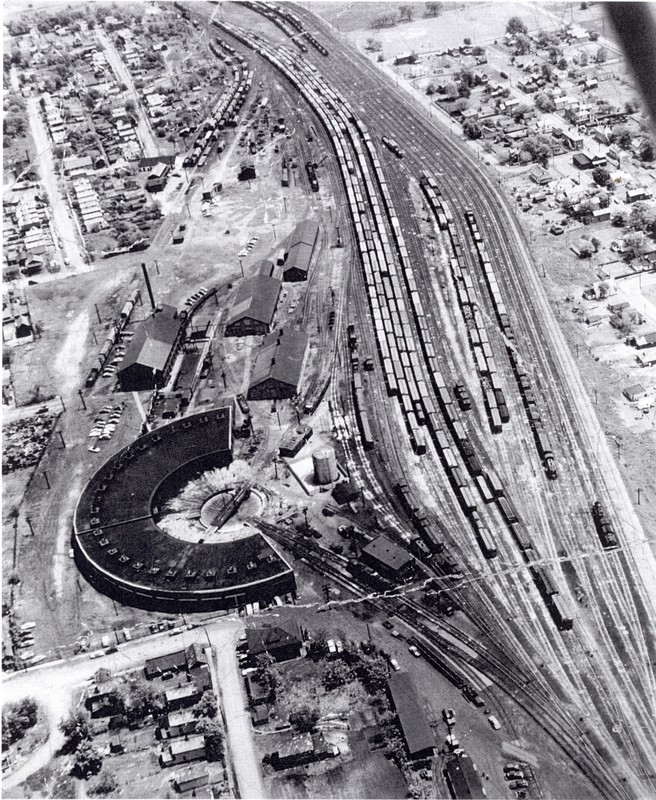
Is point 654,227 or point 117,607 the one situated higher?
point 654,227

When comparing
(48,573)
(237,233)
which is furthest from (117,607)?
(237,233)

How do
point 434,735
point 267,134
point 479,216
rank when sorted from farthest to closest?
point 267,134, point 479,216, point 434,735

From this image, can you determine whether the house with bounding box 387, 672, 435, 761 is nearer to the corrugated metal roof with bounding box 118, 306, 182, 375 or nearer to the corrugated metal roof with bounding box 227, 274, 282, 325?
the corrugated metal roof with bounding box 118, 306, 182, 375

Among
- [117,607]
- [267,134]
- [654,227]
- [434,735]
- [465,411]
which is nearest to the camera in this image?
[434,735]

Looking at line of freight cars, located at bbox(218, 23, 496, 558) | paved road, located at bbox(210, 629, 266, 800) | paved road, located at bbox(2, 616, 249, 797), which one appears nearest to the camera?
paved road, located at bbox(210, 629, 266, 800)

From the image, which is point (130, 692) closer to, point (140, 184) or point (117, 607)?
point (117, 607)

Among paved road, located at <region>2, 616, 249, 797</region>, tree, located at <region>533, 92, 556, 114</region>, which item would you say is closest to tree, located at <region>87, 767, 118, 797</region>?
paved road, located at <region>2, 616, 249, 797</region>

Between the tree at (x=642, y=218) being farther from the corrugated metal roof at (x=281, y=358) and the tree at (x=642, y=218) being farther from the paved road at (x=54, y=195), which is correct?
the paved road at (x=54, y=195)
